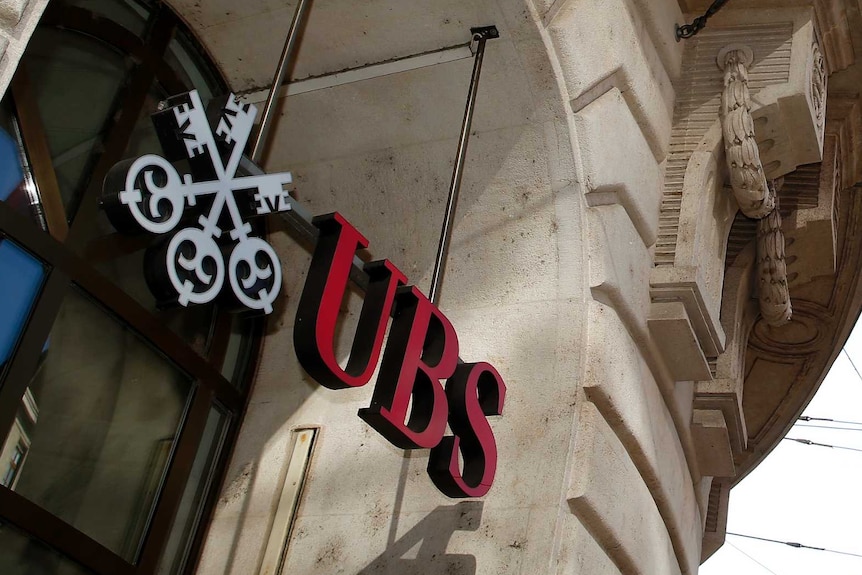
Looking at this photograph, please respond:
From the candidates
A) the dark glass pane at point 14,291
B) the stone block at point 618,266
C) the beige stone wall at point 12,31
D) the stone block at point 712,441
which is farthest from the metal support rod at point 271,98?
the stone block at point 712,441

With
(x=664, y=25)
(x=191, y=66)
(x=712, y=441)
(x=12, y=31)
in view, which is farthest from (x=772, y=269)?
(x=12, y=31)

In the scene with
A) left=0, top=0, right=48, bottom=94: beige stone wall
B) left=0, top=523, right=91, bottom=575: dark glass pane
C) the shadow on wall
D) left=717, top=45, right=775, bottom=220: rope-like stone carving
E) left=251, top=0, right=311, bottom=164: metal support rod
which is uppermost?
left=717, top=45, right=775, bottom=220: rope-like stone carving

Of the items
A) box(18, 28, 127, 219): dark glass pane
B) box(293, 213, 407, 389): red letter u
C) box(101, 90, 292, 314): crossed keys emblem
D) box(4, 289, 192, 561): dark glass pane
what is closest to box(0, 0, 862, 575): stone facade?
box(4, 289, 192, 561): dark glass pane

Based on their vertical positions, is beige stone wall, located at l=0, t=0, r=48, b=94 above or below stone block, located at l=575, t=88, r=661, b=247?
below

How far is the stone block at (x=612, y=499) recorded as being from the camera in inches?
236

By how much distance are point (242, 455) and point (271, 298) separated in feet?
6.78

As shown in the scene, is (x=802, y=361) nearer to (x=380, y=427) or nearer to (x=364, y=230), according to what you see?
(x=364, y=230)

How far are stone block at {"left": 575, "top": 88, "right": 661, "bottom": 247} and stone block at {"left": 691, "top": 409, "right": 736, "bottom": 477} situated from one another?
1.44 meters

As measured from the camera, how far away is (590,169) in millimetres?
6555

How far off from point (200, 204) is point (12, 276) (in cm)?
110

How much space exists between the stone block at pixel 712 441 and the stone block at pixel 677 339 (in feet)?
2.40

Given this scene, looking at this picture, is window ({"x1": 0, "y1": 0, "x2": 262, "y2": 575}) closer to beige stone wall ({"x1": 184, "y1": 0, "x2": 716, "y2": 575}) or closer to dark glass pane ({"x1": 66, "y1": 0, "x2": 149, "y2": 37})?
dark glass pane ({"x1": 66, "y1": 0, "x2": 149, "y2": 37})

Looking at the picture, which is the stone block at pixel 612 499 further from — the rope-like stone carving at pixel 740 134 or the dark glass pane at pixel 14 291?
the dark glass pane at pixel 14 291

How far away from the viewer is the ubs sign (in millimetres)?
4609
